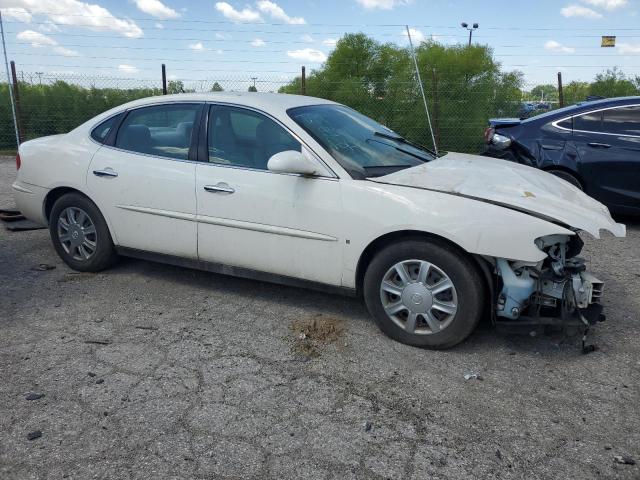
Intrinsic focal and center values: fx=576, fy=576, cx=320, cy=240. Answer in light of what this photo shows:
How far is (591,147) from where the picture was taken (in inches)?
261

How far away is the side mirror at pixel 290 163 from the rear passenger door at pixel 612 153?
424 centimetres

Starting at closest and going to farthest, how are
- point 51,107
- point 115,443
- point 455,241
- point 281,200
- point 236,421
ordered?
point 115,443
point 236,421
point 455,241
point 281,200
point 51,107

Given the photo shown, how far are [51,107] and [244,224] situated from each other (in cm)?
1182

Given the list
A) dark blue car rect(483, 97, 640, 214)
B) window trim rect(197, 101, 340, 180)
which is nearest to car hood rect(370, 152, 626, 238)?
window trim rect(197, 101, 340, 180)

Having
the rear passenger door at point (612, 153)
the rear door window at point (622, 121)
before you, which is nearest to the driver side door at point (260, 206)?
the rear passenger door at point (612, 153)

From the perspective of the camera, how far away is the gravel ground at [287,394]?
257 cm

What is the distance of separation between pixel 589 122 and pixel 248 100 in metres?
4.47

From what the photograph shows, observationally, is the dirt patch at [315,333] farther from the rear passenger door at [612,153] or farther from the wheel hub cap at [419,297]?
the rear passenger door at [612,153]

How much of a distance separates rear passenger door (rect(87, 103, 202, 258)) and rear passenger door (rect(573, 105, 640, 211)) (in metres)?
4.61

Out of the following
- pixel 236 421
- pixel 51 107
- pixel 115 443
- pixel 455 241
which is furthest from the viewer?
pixel 51 107

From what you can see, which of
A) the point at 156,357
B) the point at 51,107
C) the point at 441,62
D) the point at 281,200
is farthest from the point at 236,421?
the point at 441,62

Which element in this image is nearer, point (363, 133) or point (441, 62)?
point (363, 133)

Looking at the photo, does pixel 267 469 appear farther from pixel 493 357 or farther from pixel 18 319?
pixel 18 319

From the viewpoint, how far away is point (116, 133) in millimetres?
4715
